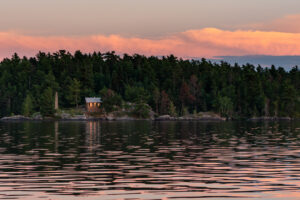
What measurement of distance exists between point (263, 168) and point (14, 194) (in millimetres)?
18021

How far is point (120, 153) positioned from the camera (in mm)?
51906

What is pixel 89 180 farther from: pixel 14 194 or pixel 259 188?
pixel 259 188

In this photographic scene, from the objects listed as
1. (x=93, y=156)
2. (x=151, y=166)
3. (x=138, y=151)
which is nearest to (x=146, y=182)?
(x=151, y=166)

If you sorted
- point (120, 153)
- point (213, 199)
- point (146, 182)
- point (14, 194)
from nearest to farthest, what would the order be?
point (213, 199) < point (14, 194) < point (146, 182) < point (120, 153)

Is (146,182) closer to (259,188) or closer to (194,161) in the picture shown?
(259,188)

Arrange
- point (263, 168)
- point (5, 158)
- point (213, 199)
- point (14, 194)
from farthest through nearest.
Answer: point (5, 158) < point (263, 168) < point (14, 194) < point (213, 199)

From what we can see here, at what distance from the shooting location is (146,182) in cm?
3105

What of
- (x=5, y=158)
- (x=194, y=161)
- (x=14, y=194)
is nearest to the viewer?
(x=14, y=194)

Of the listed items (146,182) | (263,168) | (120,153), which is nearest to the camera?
(146,182)

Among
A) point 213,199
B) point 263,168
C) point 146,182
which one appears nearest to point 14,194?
point 146,182

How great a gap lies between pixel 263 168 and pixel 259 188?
9.86 m

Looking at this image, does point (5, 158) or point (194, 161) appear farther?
point (5, 158)

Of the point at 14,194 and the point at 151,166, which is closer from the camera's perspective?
the point at 14,194

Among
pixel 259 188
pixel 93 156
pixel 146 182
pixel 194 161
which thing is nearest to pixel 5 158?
pixel 93 156
